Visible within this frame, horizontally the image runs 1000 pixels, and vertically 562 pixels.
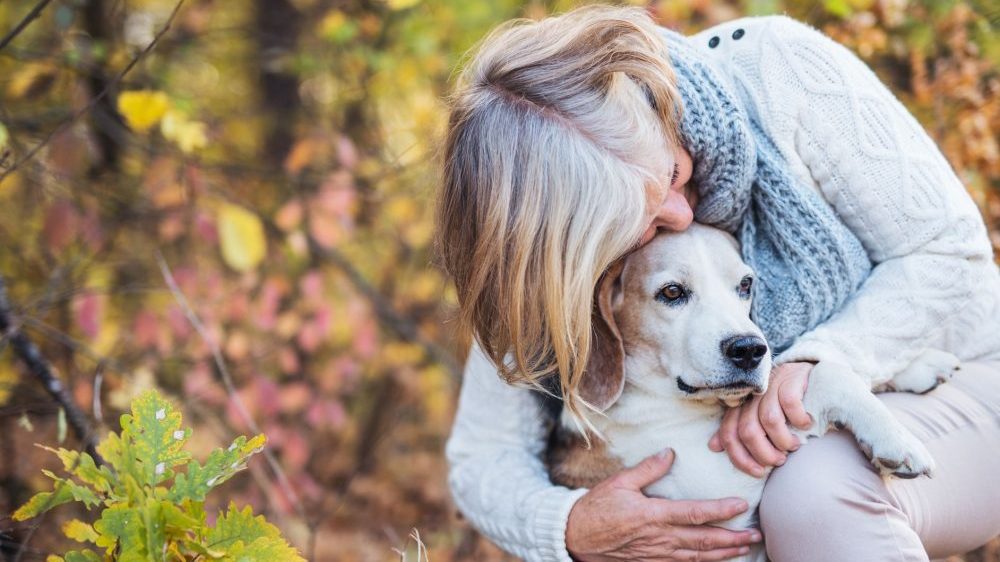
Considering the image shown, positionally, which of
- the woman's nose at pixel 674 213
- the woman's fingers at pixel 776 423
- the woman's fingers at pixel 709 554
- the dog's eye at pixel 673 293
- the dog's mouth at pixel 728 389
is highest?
the woman's nose at pixel 674 213

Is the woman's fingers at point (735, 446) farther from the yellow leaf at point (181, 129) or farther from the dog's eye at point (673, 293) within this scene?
the yellow leaf at point (181, 129)

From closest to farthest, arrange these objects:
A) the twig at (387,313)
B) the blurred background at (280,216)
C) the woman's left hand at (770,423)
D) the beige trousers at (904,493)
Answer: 1. the beige trousers at (904,493)
2. the woman's left hand at (770,423)
3. the blurred background at (280,216)
4. the twig at (387,313)

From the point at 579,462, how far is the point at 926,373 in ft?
2.49

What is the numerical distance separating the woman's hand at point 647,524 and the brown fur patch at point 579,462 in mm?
70

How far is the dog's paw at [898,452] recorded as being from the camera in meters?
1.68

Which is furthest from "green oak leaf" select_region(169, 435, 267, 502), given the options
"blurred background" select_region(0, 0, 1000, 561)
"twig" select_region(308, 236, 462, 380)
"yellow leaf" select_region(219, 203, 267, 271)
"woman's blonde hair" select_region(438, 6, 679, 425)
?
"twig" select_region(308, 236, 462, 380)

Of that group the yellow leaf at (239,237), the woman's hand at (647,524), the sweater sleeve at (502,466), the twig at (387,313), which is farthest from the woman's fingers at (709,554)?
the twig at (387,313)

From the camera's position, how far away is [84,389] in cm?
308

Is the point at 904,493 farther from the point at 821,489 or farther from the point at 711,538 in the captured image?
the point at 711,538

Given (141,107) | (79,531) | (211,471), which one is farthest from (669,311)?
(141,107)

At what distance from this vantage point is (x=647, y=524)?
1.92m

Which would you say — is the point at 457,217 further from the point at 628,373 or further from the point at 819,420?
the point at 819,420

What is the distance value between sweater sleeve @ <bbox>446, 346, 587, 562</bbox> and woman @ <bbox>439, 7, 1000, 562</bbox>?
2cm

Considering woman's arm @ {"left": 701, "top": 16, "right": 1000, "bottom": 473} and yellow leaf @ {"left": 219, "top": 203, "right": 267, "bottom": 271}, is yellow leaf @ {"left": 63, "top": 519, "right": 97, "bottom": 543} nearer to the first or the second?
woman's arm @ {"left": 701, "top": 16, "right": 1000, "bottom": 473}
